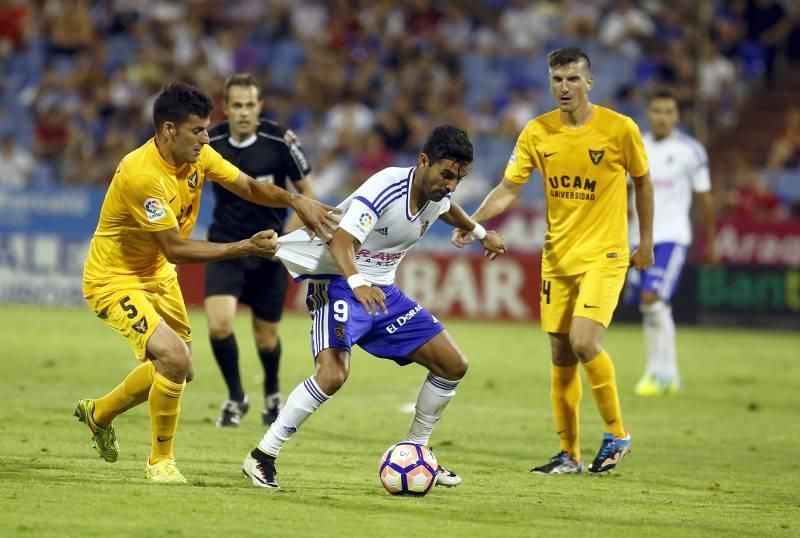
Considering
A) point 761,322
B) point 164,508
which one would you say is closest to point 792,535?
point 164,508

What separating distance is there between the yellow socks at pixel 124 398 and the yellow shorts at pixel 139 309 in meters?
0.22

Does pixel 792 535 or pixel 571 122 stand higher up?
pixel 571 122

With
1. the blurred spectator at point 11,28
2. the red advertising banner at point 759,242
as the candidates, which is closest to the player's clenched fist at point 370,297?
the red advertising banner at point 759,242

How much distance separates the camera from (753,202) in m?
22.0

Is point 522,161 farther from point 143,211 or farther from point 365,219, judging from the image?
point 143,211

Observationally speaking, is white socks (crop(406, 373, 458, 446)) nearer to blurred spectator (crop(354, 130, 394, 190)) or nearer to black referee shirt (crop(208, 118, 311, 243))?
black referee shirt (crop(208, 118, 311, 243))

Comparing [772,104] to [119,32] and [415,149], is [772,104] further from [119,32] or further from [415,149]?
[119,32]

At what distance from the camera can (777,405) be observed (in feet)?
45.1

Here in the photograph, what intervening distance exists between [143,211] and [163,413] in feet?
3.79

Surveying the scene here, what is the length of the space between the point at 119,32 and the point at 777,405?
18.1 m

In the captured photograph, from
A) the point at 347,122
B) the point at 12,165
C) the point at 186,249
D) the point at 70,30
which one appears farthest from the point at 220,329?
the point at 70,30

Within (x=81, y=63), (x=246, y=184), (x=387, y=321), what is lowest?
(x=387, y=321)

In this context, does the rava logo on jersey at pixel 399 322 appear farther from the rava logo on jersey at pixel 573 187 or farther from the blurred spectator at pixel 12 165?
the blurred spectator at pixel 12 165

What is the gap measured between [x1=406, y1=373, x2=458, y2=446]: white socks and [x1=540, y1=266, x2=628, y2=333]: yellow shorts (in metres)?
1.22
